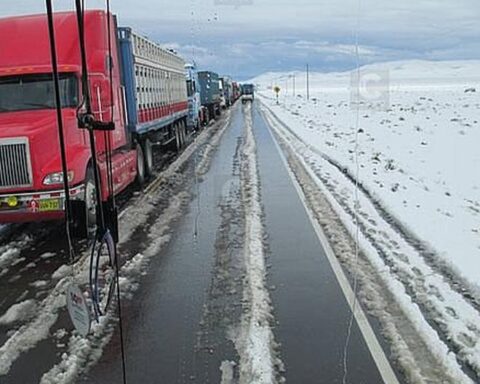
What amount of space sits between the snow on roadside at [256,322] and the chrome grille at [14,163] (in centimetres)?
322

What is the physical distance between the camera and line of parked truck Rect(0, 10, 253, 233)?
828 centimetres

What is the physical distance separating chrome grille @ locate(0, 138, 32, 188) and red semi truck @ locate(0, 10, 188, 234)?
0.01m

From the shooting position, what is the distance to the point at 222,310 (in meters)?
5.98

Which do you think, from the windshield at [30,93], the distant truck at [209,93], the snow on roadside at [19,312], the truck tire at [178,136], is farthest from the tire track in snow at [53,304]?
the distant truck at [209,93]

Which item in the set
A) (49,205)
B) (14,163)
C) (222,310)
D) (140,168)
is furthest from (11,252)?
(140,168)

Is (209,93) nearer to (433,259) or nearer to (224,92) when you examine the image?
(224,92)

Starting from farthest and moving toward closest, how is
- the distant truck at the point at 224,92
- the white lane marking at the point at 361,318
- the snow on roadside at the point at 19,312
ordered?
the distant truck at the point at 224,92 < the snow on roadside at the point at 19,312 < the white lane marking at the point at 361,318

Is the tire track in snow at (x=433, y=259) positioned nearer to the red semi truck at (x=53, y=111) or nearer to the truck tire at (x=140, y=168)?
the red semi truck at (x=53, y=111)

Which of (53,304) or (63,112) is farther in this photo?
(63,112)

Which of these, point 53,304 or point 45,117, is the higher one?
point 45,117

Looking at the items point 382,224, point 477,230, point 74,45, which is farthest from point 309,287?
point 74,45

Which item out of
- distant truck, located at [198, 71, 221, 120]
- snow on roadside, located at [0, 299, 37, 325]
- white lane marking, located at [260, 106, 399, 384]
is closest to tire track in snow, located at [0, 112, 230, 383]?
snow on roadside, located at [0, 299, 37, 325]

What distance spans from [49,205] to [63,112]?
5.49 ft

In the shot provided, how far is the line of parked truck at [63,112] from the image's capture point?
8281 mm
